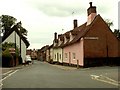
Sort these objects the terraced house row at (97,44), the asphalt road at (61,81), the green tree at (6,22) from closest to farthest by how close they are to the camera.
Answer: the asphalt road at (61,81), the terraced house row at (97,44), the green tree at (6,22)

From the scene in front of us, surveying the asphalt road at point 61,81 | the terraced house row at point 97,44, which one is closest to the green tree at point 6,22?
the terraced house row at point 97,44

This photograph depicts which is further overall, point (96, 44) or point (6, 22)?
point (6, 22)

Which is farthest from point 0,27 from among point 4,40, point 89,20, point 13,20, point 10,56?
point 89,20

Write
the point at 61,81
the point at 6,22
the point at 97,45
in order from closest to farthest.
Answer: the point at 61,81
the point at 97,45
the point at 6,22

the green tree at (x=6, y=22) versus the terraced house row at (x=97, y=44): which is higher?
the green tree at (x=6, y=22)

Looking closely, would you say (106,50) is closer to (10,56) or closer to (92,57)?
(92,57)

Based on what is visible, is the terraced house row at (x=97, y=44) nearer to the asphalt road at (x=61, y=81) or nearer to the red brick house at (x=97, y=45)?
the red brick house at (x=97, y=45)

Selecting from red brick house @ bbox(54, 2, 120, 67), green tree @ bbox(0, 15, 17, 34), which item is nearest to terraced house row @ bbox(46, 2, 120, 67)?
red brick house @ bbox(54, 2, 120, 67)

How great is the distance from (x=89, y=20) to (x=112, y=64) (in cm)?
730

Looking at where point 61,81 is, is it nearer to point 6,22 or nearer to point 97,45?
point 97,45

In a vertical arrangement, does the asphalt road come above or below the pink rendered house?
below

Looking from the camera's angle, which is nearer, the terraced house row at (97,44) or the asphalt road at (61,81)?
the asphalt road at (61,81)

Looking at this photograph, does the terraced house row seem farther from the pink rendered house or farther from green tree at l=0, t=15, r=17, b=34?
green tree at l=0, t=15, r=17, b=34

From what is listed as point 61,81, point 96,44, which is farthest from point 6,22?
point 61,81
